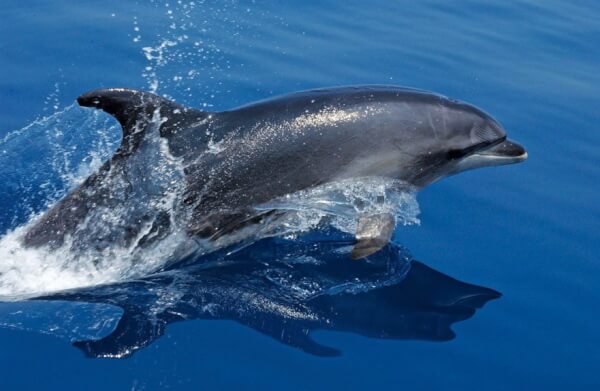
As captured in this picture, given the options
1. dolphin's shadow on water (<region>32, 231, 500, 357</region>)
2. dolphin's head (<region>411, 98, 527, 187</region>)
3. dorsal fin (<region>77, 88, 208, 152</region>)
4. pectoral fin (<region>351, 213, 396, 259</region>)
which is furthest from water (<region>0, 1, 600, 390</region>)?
dorsal fin (<region>77, 88, 208, 152</region>)

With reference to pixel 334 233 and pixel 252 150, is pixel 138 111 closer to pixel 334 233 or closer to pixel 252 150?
pixel 252 150

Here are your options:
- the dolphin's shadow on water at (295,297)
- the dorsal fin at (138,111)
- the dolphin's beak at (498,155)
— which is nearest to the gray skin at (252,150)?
the dorsal fin at (138,111)

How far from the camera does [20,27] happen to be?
10664mm

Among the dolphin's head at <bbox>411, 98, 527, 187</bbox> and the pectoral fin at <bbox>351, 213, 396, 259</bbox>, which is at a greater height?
the dolphin's head at <bbox>411, 98, 527, 187</bbox>

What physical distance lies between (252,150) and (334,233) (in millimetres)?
1085

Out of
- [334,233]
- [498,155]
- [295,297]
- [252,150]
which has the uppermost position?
[498,155]

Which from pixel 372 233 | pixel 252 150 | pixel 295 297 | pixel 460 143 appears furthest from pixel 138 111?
pixel 460 143

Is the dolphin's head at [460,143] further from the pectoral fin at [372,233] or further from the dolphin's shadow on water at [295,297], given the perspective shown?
the dolphin's shadow on water at [295,297]

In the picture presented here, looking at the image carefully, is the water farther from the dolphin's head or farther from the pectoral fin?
the dolphin's head

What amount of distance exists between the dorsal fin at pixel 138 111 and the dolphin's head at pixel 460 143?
1868 millimetres

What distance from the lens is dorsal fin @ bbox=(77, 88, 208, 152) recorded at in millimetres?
6109

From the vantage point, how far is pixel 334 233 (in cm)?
684

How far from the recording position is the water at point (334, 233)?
5.29 m

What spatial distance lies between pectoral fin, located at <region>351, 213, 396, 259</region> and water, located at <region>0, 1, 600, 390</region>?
0.27m
